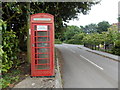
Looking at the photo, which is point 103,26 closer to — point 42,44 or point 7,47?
point 42,44

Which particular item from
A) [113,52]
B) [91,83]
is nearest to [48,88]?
[91,83]

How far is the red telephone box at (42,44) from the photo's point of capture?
5184 mm

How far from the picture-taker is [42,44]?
541 cm

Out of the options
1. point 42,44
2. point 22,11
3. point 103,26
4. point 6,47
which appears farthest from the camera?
point 103,26

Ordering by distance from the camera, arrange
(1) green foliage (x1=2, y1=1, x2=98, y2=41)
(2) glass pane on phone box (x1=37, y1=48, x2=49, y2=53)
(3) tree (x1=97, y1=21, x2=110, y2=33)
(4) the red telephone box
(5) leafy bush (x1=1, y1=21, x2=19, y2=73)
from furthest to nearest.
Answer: (3) tree (x1=97, y1=21, x2=110, y2=33)
(1) green foliage (x1=2, y1=1, x2=98, y2=41)
(2) glass pane on phone box (x1=37, y1=48, x2=49, y2=53)
(4) the red telephone box
(5) leafy bush (x1=1, y1=21, x2=19, y2=73)

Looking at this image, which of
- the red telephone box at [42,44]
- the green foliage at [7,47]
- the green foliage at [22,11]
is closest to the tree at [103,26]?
the green foliage at [22,11]

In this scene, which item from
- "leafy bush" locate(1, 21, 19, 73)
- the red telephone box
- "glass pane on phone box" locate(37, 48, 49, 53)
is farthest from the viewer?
"glass pane on phone box" locate(37, 48, 49, 53)

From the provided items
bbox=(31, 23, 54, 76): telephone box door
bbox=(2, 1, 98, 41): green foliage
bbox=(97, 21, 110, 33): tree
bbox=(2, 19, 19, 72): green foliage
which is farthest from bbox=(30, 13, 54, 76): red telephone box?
bbox=(97, 21, 110, 33): tree

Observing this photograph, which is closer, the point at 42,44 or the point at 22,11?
the point at 42,44

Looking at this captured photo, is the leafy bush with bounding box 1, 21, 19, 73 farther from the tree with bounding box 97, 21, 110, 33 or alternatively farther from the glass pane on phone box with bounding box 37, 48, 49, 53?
the tree with bounding box 97, 21, 110, 33

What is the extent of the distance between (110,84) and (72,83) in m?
1.57

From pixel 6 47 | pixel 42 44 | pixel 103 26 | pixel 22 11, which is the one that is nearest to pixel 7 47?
pixel 6 47

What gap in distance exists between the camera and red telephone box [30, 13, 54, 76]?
5184 mm

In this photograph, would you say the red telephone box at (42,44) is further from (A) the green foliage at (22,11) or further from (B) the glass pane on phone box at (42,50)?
(A) the green foliage at (22,11)
